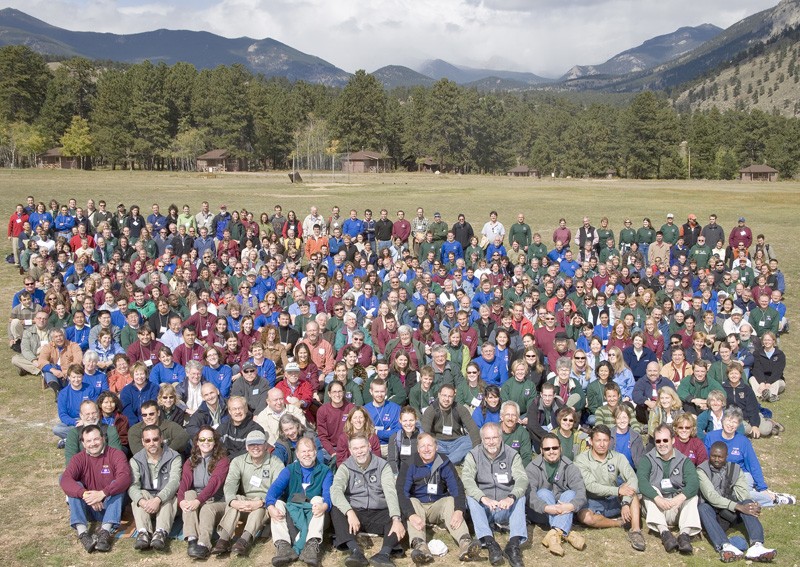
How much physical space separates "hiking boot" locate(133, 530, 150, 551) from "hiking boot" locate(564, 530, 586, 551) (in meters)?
4.03

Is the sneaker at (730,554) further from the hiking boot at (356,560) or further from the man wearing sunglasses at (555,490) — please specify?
the hiking boot at (356,560)

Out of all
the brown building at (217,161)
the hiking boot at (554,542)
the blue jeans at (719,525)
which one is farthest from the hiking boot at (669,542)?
the brown building at (217,161)

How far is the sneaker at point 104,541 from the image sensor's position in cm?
626

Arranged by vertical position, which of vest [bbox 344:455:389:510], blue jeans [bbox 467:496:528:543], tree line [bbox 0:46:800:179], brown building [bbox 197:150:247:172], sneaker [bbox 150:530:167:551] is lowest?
sneaker [bbox 150:530:167:551]

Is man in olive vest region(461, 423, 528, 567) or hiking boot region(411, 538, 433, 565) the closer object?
hiking boot region(411, 538, 433, 565)

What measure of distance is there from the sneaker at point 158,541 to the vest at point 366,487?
5.85ft

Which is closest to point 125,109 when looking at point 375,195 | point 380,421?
point 375,195

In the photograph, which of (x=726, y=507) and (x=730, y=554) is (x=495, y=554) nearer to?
(x=730, y=554)

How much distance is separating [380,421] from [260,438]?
79.5 inches

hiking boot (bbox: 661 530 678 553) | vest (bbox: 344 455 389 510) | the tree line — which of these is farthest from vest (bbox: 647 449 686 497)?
the tree line

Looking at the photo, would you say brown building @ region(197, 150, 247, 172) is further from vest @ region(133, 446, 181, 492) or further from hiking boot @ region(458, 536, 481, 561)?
hiking boot @ region(458, 536, 481, 561)

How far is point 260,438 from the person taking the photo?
6.56m

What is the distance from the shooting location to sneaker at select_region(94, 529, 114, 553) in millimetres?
6258

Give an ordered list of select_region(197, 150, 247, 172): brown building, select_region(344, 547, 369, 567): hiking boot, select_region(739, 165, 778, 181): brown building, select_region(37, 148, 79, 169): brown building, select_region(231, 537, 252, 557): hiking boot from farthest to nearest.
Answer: select_region(739, 165, 778, 181): brown building, select_region(37, 148, 79, 169): brown building, select_region(197, 150, 247, 172): brown building, select_region(231, 537, 252, 557): hiking boot, select_region(344, 547, 369, 567): hiking boot
